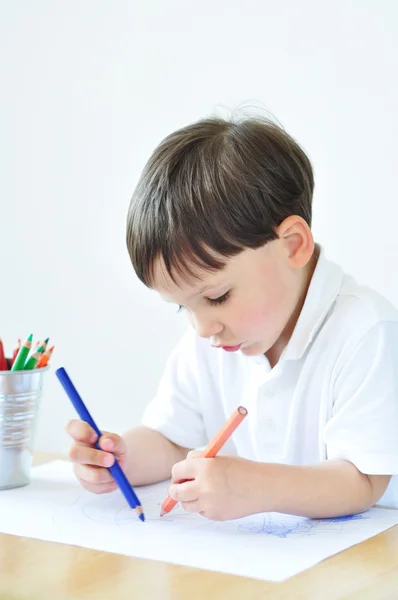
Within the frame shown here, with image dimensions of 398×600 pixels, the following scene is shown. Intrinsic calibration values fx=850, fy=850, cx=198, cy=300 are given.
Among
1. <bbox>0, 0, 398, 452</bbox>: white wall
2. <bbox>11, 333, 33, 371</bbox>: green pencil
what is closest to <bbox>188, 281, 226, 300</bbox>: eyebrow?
<bbox>11, 333, 33, 371</bbox>: green pencil

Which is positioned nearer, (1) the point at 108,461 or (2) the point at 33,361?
(1) the point at 108,461

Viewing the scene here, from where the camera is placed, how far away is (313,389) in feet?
2.91

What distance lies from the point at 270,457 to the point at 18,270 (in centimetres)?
108

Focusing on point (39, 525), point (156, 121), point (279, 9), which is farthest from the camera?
point (156, 121)

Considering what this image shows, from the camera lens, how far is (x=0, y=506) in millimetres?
814

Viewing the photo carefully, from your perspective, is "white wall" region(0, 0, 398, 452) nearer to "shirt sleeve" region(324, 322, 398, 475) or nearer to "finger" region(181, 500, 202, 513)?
"shirt sleeve" region(324, 322, 398, 475)

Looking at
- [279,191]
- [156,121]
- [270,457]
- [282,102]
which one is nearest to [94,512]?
[270,457]

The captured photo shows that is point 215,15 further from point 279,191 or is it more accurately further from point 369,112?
point 279,191

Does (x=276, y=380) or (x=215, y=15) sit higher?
(x=215, y=15)

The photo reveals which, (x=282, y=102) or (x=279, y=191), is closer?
(x=279, y=191)

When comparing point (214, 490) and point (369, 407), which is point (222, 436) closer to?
point (214, 490)

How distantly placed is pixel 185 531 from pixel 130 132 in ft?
3.53

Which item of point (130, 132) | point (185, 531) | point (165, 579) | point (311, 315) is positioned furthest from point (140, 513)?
point (130, 132)

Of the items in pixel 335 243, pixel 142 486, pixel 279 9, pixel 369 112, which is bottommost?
pixel 142 486
